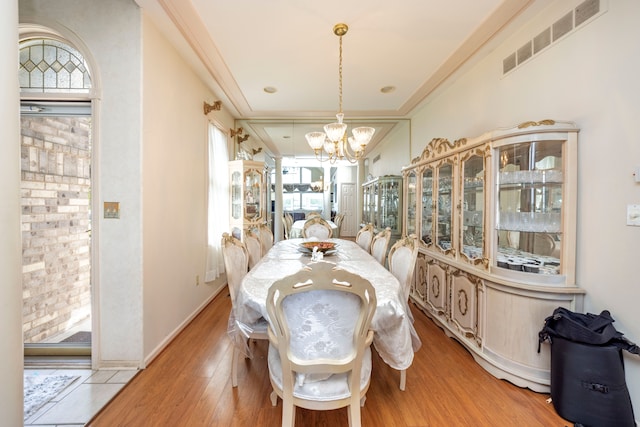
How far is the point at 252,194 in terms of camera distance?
4555 millimetres

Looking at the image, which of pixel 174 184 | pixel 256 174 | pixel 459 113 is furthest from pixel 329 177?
pixel 174 184

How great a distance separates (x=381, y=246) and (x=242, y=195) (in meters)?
2.45

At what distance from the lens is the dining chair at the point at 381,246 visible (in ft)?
9.20

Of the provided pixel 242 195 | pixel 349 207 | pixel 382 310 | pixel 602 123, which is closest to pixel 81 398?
pixel 382 310

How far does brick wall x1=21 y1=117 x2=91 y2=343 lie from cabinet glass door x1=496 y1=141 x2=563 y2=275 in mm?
3574

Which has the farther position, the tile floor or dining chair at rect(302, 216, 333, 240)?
dining chair at rect(302, 216, 333, 240)

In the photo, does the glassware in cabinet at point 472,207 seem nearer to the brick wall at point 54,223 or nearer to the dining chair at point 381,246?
the dining chair at point 381,246

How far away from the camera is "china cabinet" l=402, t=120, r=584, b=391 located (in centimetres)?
191

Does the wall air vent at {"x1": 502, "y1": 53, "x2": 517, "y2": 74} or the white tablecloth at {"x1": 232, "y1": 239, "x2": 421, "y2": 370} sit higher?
the wall air vent at {"x1": 502, "y1": 53, "x2": 517, "y2": 74}

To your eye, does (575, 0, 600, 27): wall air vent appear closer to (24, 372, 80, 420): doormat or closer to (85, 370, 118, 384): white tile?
(85, 370, 118, 384): white tile

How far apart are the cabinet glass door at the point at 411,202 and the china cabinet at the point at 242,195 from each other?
8.09 feet

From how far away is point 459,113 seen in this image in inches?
131

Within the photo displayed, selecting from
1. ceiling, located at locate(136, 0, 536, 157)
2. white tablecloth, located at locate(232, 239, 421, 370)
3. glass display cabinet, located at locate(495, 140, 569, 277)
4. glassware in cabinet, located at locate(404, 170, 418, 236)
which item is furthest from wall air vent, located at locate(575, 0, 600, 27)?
white tablecloth, located at locate(232, 239, 421, 370)

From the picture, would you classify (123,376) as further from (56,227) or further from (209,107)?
(209,107)
